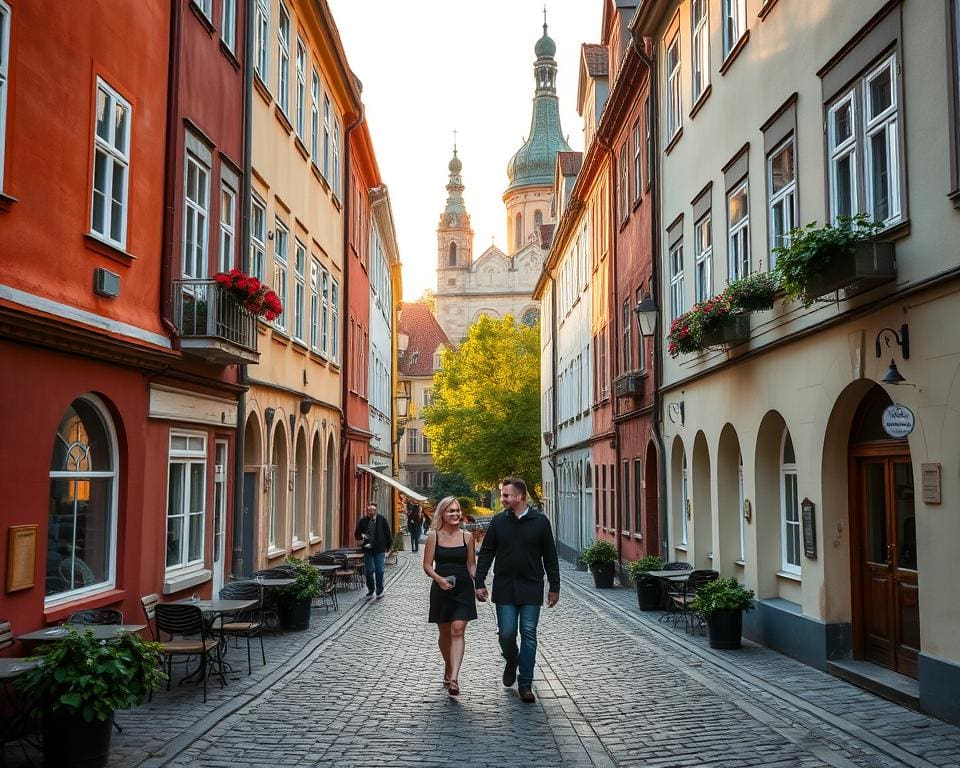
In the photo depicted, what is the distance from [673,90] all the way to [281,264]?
7.58 meters

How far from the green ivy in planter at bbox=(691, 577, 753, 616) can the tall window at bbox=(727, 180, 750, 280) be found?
418cm

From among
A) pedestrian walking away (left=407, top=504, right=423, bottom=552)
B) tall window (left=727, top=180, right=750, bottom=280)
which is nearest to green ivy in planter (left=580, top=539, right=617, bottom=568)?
tall window (left=727, top=180, right=750, bottom=280)

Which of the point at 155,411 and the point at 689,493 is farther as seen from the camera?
the point at 689,493

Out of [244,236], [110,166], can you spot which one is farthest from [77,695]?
[244,236]

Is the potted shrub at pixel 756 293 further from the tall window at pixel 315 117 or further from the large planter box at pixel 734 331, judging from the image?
the tall window at pixel 315 117

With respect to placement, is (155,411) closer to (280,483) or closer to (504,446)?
(280,483)

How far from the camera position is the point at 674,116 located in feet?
65.8

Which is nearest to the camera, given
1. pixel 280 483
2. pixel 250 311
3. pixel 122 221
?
pixel 122 221

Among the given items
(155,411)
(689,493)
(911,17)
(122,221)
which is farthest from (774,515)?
(122,221)

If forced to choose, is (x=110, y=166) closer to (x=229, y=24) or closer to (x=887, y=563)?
(x=229, y=24)

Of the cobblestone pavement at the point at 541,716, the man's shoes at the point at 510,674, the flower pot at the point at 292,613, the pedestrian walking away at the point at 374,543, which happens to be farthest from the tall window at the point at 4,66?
the pedestrian walking away at the point at 374,543

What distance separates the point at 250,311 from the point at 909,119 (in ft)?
26.1

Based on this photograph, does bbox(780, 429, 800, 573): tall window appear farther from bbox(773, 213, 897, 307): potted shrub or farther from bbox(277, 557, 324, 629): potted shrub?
bbox(277, 557, 324, 629): potted shrub

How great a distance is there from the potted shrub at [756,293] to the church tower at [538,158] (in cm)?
10101
